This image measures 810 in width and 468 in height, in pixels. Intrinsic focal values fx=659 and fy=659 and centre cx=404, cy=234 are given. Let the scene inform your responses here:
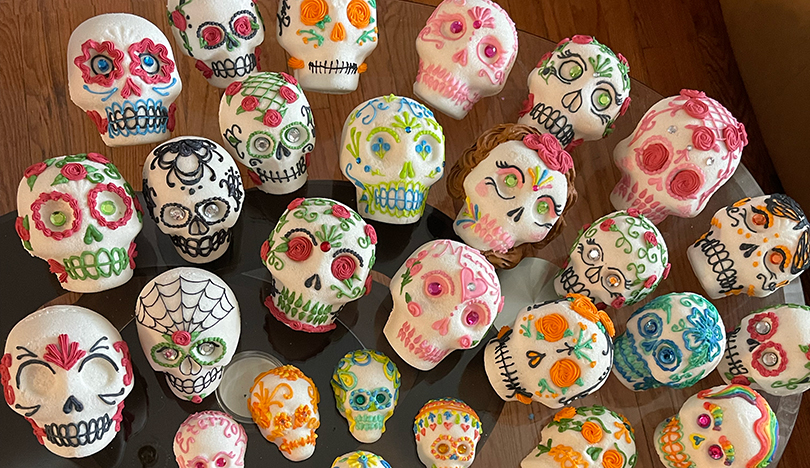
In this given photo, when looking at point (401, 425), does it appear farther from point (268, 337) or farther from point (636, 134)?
point (636, 134)

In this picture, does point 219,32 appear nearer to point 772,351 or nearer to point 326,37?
point 326,37

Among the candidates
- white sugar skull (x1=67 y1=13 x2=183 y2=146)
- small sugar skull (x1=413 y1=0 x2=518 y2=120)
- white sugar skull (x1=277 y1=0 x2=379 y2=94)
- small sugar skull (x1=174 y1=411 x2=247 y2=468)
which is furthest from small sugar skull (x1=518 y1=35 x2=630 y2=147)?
small sugar skull (x1=174 y1=411 x2=247 y2=468)

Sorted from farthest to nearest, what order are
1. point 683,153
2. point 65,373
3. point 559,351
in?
point 683,153 → point 559,351 → point 65,373

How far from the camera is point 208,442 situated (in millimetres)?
973

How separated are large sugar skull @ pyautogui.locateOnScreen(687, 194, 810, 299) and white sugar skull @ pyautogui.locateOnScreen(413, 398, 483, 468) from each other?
1.72 feet

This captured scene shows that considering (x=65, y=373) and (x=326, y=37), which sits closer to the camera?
(x=65, y=373)

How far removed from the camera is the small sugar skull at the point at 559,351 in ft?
3.23

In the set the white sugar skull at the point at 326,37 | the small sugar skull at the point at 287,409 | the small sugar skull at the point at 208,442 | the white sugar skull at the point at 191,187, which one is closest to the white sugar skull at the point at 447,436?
the small sugar skull at the point at 287,409

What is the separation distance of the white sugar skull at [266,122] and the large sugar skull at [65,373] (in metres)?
0.34

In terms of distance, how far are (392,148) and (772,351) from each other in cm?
73

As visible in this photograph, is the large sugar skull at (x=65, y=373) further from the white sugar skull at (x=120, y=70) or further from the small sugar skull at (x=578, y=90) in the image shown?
the small sugar skull at (x=578, y=90)

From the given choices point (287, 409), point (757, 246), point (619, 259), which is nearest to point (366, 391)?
point (287, 409)

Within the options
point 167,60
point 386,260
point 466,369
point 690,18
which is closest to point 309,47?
point 167,60

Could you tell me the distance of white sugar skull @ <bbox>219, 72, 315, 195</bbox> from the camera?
1013 millimetres
